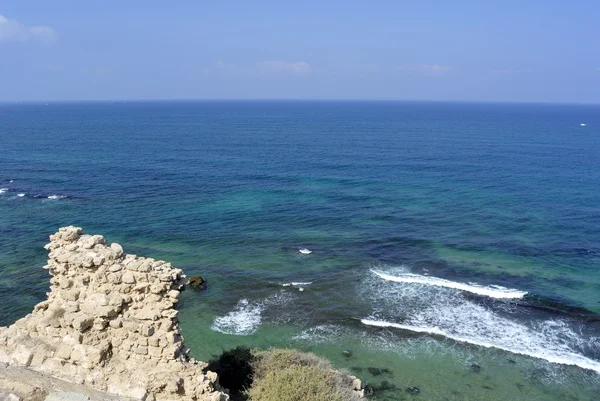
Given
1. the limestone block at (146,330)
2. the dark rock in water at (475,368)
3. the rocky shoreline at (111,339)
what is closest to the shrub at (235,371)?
the rocky shoreline at (111,339)

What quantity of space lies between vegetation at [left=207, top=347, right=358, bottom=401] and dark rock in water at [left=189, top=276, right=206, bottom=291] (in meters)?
15.8

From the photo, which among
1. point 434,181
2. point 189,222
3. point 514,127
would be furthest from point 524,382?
point 514,127

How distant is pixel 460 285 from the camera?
3731 centimetres

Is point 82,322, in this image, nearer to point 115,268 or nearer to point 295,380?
point 115,268

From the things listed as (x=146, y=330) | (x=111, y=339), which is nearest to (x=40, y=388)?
(x=111, y=339)

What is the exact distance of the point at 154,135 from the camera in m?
122

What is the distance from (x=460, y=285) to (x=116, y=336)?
30100 millimetres

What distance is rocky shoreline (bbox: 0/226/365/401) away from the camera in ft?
43.3

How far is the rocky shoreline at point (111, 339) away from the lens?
520 inches

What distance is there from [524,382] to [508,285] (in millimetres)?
12403

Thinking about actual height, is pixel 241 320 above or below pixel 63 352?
below

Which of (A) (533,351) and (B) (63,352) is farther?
(A) (533,351)

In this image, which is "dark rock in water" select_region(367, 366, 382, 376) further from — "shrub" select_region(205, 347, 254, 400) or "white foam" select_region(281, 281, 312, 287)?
"white foam" select_region(281, 281, 312, 287)

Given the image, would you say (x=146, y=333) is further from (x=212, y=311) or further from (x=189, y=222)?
(x=189, y=222)
